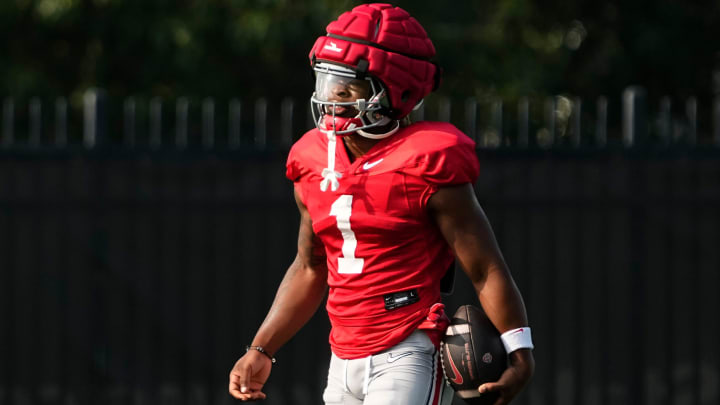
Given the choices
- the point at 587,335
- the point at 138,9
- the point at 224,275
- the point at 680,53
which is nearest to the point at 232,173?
the point at 224,275

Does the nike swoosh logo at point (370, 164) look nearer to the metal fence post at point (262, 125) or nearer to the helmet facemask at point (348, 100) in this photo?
the helmet facemask at point (348, 100)

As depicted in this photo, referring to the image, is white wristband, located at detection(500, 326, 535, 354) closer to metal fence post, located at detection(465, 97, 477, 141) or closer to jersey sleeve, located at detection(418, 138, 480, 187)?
jersey sleeve, located at detection(418, 138, 480, 187)

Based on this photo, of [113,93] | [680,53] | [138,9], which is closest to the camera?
[138,9]

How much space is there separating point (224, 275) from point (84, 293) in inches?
33.4

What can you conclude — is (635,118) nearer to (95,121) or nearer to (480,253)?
(95,121)

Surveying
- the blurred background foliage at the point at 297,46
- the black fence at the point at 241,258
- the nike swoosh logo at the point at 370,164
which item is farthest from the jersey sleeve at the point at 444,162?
the blurred background foliage at the point at 297,46

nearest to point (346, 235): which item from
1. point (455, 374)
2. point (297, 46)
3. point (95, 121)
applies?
point (455, 374)

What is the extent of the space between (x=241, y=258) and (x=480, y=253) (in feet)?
12.3

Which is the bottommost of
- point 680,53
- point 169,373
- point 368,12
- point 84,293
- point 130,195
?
point 169,373

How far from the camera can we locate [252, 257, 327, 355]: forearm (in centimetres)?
368

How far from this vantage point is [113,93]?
1538cm

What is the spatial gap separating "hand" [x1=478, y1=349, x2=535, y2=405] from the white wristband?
2cm

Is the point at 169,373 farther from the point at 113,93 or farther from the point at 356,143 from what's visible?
the point at 113,93

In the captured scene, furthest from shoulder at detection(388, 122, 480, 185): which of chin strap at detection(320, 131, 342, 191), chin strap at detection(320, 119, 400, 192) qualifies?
chin strap at detection(320, 131, 342, 191)
